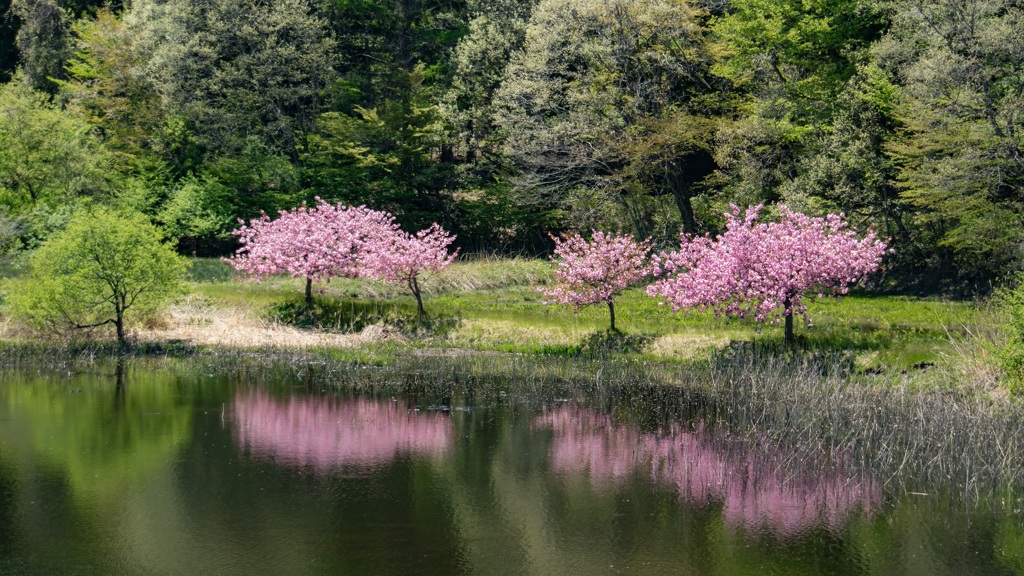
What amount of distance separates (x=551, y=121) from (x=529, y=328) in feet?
72.4

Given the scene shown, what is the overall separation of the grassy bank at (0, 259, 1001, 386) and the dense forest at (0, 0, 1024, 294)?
5.72 meters

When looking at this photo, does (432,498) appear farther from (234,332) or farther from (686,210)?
(686,210)

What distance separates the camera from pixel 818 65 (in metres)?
46.2

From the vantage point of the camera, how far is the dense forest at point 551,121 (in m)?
36.6

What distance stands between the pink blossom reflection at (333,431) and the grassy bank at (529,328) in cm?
652

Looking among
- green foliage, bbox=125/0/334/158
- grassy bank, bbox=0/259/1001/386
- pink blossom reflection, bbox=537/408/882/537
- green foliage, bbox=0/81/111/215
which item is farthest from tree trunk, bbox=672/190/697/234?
green foliage, bbox=0/81/111/215

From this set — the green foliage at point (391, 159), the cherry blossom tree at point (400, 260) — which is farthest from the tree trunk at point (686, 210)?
the cherry blossom tree at point (400, 260)

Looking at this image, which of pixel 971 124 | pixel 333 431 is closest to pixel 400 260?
pixel 333 431

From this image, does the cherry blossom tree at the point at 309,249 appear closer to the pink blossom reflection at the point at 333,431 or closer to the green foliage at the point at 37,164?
the pink blossom reflection at the point at 333,431

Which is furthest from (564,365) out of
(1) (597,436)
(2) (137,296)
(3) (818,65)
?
(3) (818,65)

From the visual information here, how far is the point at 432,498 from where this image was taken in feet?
53.6

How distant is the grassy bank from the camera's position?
90.5 feet

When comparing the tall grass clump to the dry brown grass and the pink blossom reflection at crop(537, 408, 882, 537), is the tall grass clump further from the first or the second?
the dry brown grass

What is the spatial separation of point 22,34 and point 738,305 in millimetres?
64005
